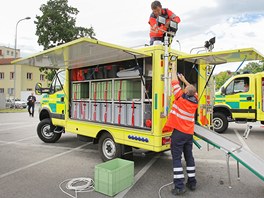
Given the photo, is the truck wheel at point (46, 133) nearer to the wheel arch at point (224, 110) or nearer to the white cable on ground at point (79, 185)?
the white cable on ground at point (79, 185)

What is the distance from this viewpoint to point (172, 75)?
13.7 feet

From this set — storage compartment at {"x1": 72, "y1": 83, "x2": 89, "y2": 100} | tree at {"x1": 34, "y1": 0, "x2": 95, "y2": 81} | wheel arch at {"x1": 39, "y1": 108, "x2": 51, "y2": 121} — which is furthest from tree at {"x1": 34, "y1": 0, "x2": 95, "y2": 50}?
storage compartment at {"x1": 72, "y1": 83, "x2": 89, "y2": 100}

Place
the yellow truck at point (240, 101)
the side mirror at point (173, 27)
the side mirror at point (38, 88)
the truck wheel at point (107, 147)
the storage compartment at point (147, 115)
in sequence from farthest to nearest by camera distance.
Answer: the yellow truck at point (240, 101) → the side mirror at point (38, 88) → the truck wheel at point (107, 147) → the side mirror at point (173, 27) → the storage compartment at point (147, 115)

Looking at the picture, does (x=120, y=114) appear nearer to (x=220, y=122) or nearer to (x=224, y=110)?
(x=220, y=122)

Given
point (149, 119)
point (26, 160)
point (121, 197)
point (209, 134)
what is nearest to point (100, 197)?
point (121, 197)

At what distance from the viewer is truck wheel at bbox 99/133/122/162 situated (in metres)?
5.03

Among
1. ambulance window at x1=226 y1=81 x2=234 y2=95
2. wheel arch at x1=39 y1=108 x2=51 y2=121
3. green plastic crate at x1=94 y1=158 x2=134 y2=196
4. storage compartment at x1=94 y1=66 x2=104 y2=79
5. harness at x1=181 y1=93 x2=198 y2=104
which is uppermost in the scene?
storage compartment at x1=94 y1=66 x2=104 y2=79

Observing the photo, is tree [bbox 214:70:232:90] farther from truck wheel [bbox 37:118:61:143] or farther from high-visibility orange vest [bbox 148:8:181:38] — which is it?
truck wheel [bbox 37:118:61:143]

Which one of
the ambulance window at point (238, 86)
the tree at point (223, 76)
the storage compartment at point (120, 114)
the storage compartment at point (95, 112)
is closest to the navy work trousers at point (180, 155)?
the storage compartment at point (120, 114)

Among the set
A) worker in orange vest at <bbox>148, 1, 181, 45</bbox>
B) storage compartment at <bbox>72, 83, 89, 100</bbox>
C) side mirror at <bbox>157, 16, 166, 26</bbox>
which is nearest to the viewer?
side mirror at <bbox>157, 16, 166, 26</bbox>

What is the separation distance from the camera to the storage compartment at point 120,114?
5.09 metres

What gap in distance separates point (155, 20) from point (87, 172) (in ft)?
11.5

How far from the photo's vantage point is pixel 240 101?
30.1 feet

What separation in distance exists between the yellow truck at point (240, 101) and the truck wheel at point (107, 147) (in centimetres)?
588
